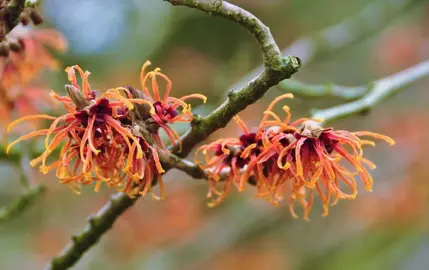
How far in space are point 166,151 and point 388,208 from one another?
2.94 meters

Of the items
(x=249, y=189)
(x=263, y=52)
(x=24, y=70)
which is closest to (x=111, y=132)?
(x=263, y=52)

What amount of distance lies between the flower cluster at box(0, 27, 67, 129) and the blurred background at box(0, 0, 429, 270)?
136 centimetres

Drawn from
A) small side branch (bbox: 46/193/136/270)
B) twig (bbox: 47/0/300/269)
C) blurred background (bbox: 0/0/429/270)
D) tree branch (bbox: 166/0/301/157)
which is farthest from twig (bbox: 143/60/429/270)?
tree branch (bbox: 166/0/301/157)

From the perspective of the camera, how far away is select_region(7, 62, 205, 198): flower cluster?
3.39 feet

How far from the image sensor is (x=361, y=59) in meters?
4.94

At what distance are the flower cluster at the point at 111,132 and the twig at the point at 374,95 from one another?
0.55m

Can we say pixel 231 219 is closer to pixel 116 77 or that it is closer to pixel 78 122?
pixel 116 77

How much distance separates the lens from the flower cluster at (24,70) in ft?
4.92

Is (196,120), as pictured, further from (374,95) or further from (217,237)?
(217,237)

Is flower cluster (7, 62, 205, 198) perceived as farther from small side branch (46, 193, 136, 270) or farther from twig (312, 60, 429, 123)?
twig (312, 60, 429, 123)

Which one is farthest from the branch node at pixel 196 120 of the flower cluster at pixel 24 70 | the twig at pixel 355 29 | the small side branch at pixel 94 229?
the twig at pixel 355 29

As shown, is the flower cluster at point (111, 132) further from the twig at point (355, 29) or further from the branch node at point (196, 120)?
the twig at point (355, 29)

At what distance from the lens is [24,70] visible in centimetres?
154

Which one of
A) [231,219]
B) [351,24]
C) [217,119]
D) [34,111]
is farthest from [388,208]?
[217,119]
